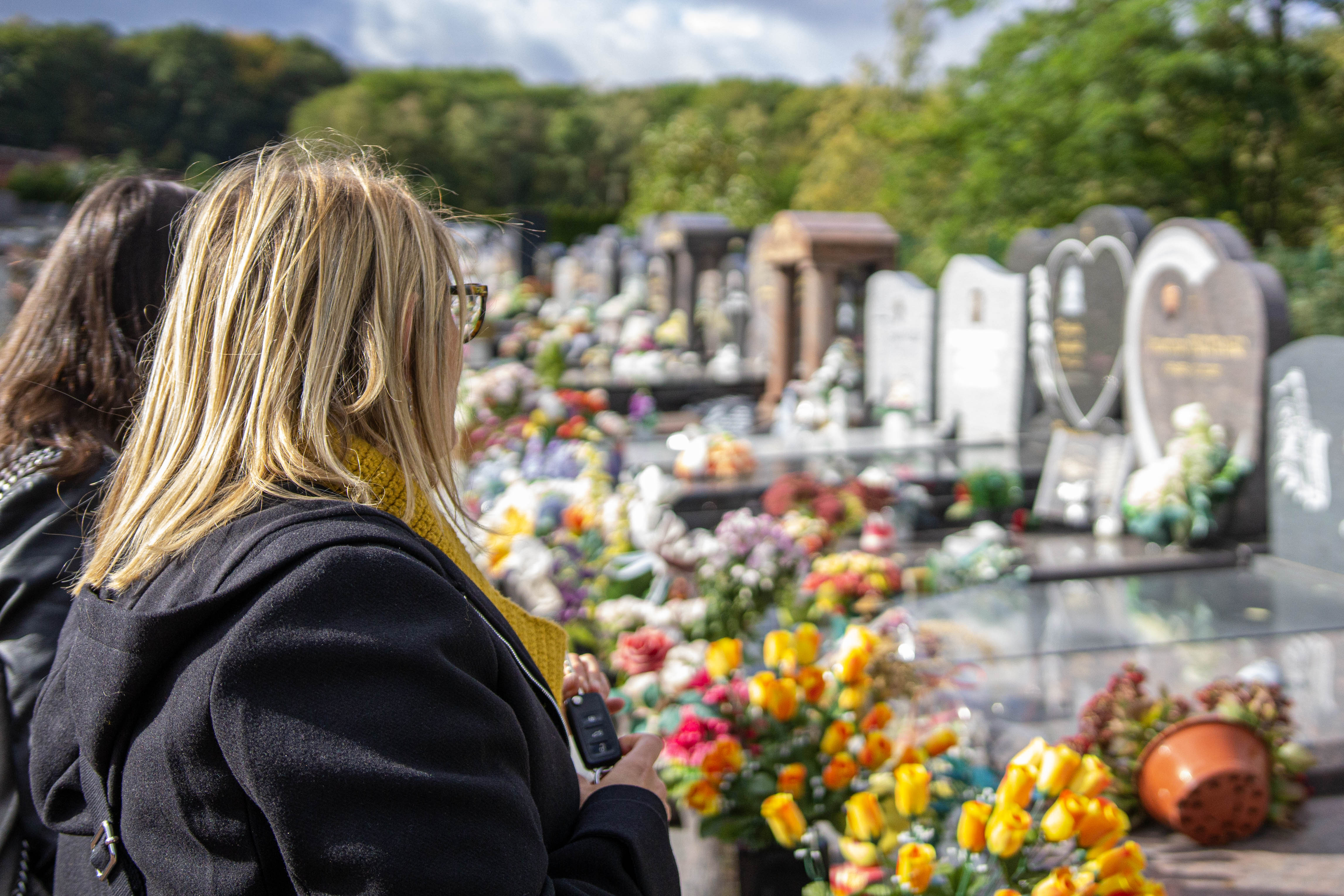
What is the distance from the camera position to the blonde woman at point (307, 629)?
759 millimetres

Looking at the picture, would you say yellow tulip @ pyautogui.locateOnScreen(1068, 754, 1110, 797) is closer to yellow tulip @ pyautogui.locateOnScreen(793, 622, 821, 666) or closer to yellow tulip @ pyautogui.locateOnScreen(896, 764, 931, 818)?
yellow tulip @ pyautogui.locateOnScreen(896, 764, 931, 818)

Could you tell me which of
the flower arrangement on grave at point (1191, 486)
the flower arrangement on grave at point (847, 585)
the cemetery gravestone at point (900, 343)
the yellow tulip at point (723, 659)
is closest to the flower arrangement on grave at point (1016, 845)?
the yellow tulip at point (723, 659)

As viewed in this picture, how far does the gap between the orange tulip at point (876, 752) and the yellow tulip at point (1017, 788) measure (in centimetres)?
34

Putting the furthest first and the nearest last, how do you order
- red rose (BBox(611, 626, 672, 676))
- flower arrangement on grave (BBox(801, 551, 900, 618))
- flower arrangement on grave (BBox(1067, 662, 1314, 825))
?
flower arrangement on grave (BBox(801, 551, 900, 618)) → flower arrangement on grave (BBox(1067, 662, 1314, 825)) → red rose (BBox(611, 626, 672, 676))

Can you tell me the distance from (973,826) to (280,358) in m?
1.08

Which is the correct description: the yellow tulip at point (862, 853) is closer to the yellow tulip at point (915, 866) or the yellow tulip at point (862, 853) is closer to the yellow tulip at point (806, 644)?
the yellow tulip at point (915, 866)

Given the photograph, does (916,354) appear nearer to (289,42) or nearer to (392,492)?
(392,492)

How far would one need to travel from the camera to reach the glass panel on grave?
11.0 feet

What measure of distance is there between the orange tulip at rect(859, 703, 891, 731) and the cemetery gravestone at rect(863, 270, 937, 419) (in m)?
6.68

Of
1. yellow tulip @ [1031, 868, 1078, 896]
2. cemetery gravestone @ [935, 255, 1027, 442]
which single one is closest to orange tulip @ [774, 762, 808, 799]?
yellow tulip @ [1031, 868, 1078, 896]

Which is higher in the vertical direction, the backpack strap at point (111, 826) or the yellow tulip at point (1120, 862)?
the backpack strap at point (111, 826)

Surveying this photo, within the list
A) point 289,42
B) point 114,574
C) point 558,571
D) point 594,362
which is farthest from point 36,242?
point 289,42

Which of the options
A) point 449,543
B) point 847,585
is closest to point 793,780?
point 449,543

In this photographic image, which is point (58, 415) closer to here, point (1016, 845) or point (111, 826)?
point (111, 826)
